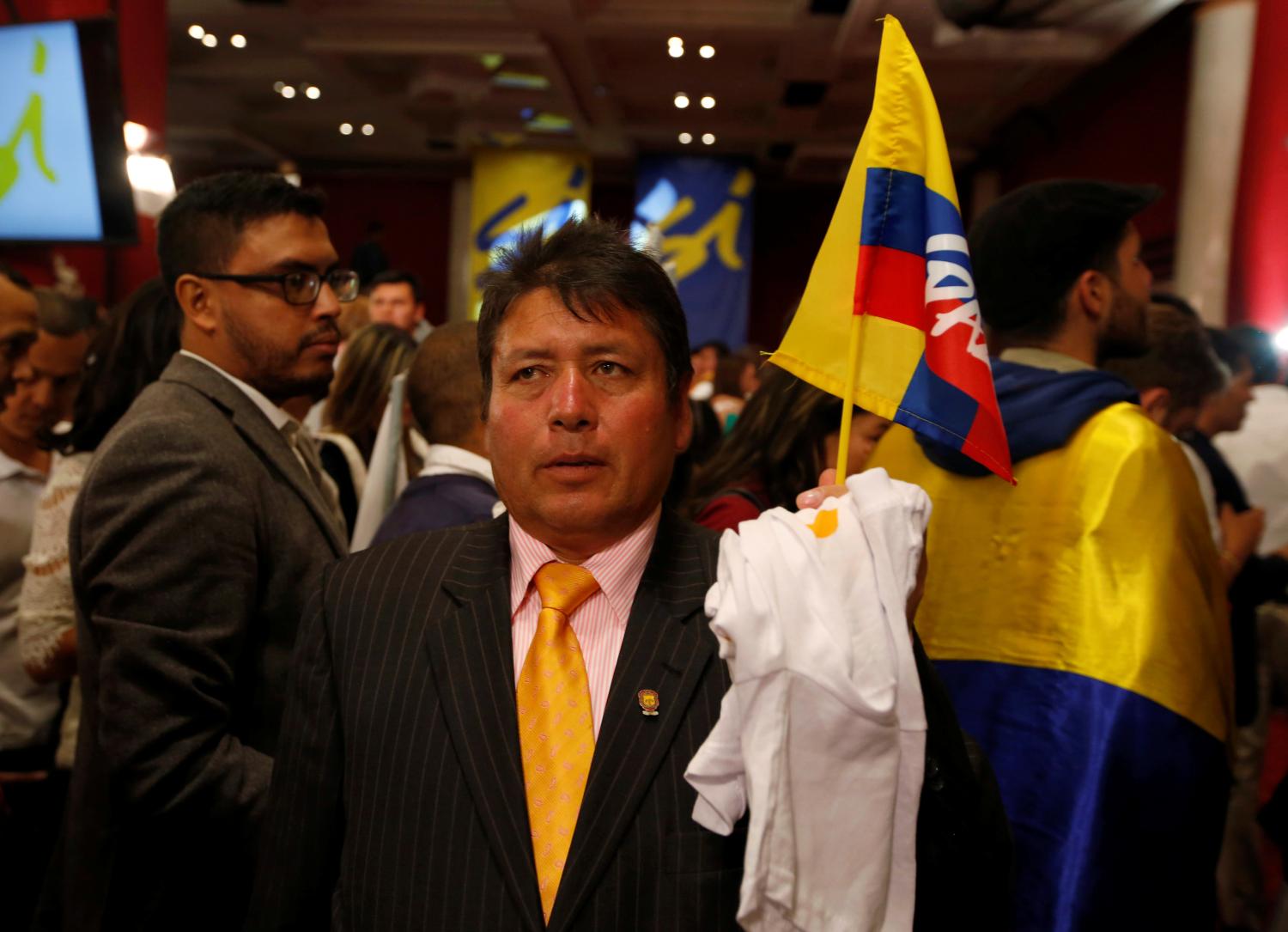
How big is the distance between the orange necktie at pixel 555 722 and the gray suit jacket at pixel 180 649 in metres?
0.60

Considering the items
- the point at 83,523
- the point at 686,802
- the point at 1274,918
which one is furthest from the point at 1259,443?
the point at 83,523

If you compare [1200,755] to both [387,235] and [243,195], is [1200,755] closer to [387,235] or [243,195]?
[243,195]

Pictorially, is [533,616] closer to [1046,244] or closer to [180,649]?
[180,649]

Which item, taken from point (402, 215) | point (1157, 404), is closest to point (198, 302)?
point (1157, 404)

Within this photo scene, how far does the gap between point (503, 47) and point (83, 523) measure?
27.3ft

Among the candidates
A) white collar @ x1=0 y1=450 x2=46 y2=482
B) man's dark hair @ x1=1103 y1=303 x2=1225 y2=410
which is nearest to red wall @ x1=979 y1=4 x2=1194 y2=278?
man's dark hair @ x1=1103 y1=303 x2=1225 y2=410

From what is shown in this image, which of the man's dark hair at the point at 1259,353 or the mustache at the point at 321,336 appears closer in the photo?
the mustache at the point at 321,336

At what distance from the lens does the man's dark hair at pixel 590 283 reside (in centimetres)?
134

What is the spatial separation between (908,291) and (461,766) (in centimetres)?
76

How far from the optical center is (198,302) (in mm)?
1969

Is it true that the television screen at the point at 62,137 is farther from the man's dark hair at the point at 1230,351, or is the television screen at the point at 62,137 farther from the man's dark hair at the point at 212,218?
the man's dark hair at the point at 1230,351

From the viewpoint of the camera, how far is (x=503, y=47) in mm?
9117

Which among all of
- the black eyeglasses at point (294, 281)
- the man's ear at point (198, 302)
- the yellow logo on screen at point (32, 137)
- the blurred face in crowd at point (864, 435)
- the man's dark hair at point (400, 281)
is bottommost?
the blurred face in crowd at point (864, 435)

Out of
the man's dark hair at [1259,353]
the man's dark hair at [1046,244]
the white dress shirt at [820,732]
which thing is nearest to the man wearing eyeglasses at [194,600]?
the white dress shirt at [820,732]
